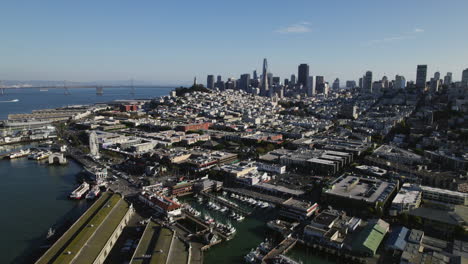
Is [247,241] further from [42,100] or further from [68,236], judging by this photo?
[42,100]

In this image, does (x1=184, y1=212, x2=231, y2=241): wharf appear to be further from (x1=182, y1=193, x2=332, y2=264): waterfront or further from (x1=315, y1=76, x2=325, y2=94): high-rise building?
(x1=315, y1=76, x2=325, y2=94): high-rise building

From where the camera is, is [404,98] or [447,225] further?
[404,98]

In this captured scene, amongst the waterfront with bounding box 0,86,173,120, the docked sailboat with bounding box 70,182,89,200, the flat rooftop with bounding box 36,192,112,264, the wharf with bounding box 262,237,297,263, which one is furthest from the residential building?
the waterfront with bounding box 0,86,173,120

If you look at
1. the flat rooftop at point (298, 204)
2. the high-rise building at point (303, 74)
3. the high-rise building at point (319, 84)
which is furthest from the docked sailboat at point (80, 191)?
the high-rise building at point (303, 74)

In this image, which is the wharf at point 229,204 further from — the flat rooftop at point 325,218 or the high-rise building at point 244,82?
the high-rise building at point 244,82

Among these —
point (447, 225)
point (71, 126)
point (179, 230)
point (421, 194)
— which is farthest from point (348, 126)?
point (71, 126)

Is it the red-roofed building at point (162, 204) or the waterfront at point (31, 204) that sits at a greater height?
the red-roofed building at point (162, 204)

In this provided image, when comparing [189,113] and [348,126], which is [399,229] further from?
[189,113]
